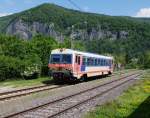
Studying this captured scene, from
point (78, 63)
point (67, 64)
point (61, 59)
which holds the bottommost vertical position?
point (67, 64)

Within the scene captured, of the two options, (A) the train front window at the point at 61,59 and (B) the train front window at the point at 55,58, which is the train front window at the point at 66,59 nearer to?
(A) the train front window at the point at 61,59

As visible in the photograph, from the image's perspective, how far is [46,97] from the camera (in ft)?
74.7

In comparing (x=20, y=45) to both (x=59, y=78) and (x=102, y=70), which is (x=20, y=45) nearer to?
(x=102, y=70)

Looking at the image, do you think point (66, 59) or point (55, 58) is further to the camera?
point (55, 58)

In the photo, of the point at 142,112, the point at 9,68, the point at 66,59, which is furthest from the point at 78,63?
the point at 142,112

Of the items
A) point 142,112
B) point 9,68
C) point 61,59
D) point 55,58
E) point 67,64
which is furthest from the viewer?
point 9,68

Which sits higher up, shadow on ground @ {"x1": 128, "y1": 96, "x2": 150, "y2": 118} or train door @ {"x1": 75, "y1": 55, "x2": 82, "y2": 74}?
train door @ {"x1": 75, "y1": 55, "x2": 82, "y2": 74}

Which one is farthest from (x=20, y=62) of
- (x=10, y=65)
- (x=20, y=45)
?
(x=20, y=45)

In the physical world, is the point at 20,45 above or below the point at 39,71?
above

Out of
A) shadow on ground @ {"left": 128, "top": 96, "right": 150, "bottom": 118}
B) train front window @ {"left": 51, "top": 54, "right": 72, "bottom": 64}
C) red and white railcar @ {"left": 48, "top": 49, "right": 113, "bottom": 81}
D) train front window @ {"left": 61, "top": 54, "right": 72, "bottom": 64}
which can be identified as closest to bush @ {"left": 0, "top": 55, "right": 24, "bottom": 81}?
red and white railcar @ {"left": 48, "top": 49, "right": 113, "bottom": 81}

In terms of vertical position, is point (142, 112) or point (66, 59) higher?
point (66, 59)

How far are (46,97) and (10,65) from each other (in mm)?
17518

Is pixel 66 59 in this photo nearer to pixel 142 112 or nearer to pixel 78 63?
pixel 78 63

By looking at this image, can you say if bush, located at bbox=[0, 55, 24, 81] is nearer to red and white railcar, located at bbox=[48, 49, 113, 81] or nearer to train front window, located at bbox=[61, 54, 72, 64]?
red and white railcar, located at bbox=[48, 49, 113, 81]
